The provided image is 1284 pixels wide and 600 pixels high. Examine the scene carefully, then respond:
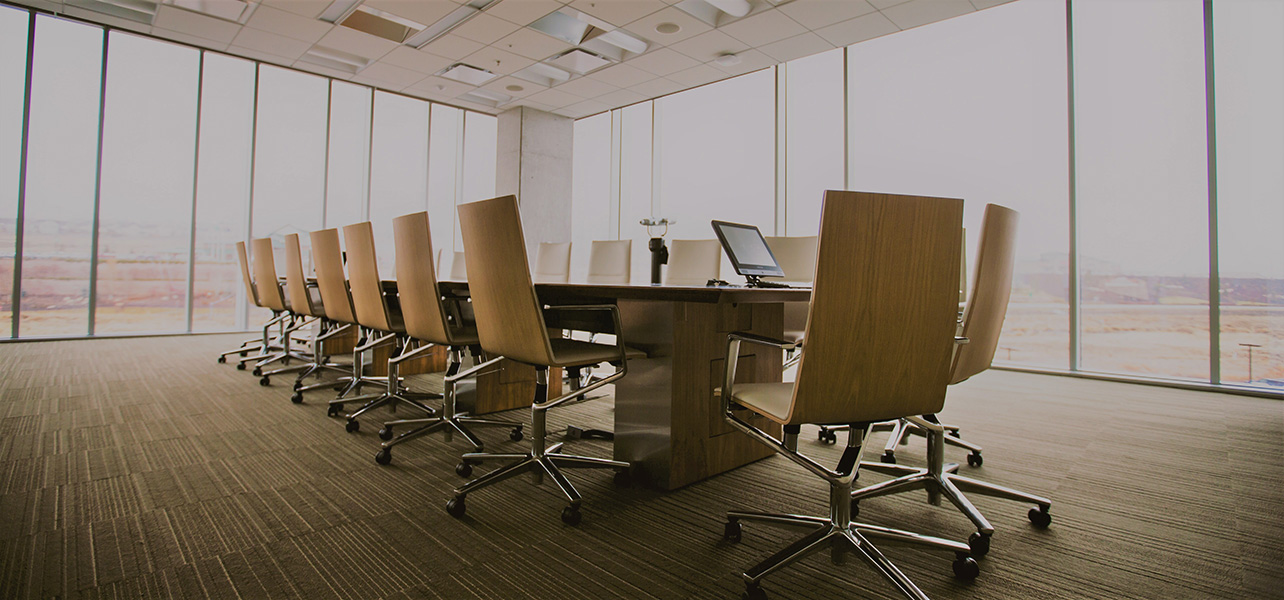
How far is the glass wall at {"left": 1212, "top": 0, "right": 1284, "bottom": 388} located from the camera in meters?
4.24

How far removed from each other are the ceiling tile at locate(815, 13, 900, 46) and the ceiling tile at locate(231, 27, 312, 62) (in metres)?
5.88

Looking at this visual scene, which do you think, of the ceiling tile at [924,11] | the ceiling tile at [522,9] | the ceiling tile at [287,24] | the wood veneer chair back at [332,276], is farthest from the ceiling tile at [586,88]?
the wood veneer chair back at [332,276]

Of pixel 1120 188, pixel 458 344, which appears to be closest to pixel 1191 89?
pixel 1120 188

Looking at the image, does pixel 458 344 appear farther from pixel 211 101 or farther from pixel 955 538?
pixel 211 101

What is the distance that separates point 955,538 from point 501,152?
8.49m

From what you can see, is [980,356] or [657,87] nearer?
[980,356]

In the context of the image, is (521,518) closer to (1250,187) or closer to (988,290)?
(988,290)

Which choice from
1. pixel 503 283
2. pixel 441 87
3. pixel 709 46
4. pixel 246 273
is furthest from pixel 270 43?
pixel 503 283

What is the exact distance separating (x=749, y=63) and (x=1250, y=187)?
183 inches

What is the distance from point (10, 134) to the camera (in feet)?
20.4

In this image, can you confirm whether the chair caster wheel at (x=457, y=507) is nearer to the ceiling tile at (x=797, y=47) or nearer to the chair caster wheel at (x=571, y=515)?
the chair caster wheel at (x=571, y=515)

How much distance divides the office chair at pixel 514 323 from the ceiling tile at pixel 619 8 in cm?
413

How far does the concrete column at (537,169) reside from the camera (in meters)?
8.80

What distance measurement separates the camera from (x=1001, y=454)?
2814mm
